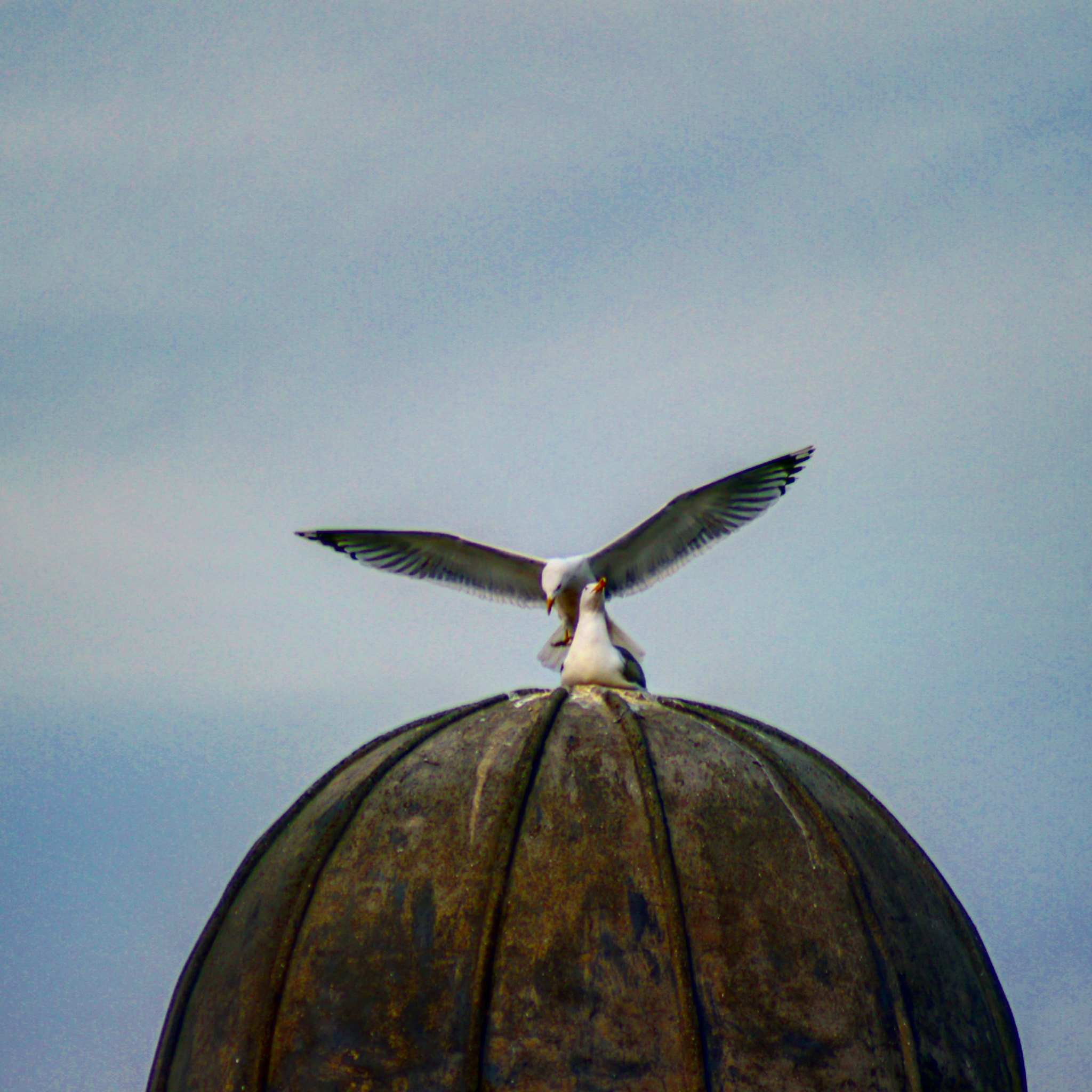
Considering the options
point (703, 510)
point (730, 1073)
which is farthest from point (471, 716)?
point (703, 510)

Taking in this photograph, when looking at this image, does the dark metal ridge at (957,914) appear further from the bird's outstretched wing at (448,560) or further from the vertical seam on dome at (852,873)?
the bird's outstretched wing at (448,560)

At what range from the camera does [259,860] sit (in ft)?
27.7

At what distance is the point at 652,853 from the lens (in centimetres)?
730

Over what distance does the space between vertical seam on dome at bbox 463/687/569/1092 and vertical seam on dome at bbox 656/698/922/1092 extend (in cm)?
94

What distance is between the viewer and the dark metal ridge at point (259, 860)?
794 cm

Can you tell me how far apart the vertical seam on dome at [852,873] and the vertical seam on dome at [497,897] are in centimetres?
94

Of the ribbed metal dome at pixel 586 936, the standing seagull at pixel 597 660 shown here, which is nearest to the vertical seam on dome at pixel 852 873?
the ribbed metal dome at pixel 586 936

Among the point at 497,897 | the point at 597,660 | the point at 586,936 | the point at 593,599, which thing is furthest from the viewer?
the point at 593,599

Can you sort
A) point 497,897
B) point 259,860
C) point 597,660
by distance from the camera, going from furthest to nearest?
1. point 597,660
2. point 259,860
3. point 497,897

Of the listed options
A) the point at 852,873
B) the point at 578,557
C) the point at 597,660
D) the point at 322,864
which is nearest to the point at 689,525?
the point at 578,557

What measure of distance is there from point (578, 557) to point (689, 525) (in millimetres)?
916

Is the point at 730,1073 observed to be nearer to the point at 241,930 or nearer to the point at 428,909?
the point at 428,909

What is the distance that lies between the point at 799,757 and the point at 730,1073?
219 centimetres

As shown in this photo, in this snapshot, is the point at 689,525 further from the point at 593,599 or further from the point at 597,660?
the point at 597,660
